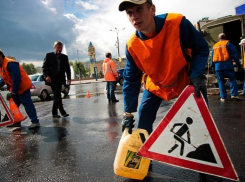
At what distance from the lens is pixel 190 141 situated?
5.30 feet

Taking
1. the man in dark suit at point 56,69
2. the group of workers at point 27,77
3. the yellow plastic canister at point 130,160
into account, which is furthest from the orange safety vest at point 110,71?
the yellow plastic canister at point 130,160

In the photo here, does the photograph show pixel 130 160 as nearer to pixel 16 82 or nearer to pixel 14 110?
pixel 16 82

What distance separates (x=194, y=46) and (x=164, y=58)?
29 centimetres

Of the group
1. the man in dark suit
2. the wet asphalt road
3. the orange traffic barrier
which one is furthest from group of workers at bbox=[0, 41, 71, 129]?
the wet asphalt road

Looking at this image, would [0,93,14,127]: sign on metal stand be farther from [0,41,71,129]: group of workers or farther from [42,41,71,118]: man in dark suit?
[42,41,71,118]: man in dark suit

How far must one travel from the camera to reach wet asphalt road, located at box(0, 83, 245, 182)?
2.14 m

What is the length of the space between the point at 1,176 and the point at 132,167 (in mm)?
1553

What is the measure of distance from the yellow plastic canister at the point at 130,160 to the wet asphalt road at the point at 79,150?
0.53 ft

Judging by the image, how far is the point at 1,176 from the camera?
2291 millimetres

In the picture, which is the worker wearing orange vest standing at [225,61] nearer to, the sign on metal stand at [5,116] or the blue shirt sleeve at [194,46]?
the blue shirt sleeve at [194,46]

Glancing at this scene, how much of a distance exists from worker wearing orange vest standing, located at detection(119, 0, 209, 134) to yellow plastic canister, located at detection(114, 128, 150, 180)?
10 centimetres

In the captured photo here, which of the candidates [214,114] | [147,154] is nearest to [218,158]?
[147,154]

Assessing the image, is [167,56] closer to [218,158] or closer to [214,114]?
[218,158]

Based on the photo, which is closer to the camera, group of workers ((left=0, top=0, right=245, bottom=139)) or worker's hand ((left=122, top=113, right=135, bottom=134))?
group of workers ((left=0, top=0, right=245, bottom=139))
